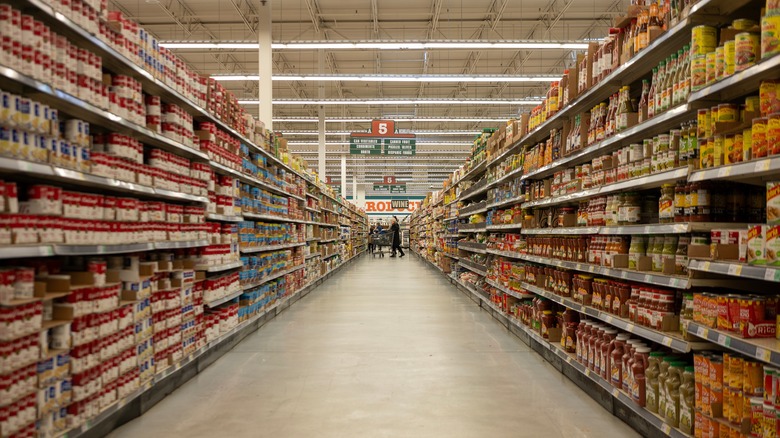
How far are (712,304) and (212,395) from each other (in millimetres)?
3154

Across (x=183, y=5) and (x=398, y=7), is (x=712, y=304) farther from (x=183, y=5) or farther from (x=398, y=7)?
(x=183, y=5)

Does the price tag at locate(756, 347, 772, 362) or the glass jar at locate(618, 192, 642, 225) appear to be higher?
the glass jar at locate(618, 192, 642, 225)

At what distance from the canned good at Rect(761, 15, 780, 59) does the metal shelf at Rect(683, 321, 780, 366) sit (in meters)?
1.12

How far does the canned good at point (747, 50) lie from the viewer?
2219 mm

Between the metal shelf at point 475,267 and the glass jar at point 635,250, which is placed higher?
the glass jar at point 635,250

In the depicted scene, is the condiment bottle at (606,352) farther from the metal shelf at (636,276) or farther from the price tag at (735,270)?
the price tag at (735,270)

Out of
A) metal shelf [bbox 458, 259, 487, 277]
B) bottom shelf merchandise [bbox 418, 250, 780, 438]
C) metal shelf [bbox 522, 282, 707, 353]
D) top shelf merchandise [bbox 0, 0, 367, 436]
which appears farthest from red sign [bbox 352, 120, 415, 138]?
bottom shelf merchandise [bbox 418, 250, 780, 438]

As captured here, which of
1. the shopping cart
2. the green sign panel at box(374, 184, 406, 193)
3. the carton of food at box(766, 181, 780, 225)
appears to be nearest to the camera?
the carton of food at box(766, 181, 780, 225)

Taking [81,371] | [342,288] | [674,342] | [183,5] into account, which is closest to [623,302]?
[674,342]

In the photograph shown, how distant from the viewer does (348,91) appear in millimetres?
19047

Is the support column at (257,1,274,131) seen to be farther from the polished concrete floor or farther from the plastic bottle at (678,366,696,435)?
the plastic bottle at (678,366,696,435)

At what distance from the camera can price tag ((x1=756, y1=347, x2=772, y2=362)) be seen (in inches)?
78.3

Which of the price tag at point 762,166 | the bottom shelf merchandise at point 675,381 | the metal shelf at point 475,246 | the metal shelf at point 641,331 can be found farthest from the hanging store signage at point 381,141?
the price tag at point 762,166

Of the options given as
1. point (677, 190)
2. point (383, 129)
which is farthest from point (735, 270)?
point (383, 129)
